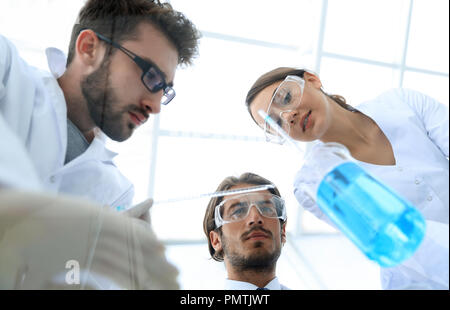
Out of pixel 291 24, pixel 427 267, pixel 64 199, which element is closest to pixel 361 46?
pixel 291 24

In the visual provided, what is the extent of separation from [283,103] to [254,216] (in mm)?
301

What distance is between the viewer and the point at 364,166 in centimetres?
58

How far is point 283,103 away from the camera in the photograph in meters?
0.71

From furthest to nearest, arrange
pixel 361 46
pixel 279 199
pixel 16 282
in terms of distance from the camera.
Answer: pixel 361 46 < pixel 279 199 < pixel 16 282

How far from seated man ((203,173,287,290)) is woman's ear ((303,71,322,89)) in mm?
Answer: 280

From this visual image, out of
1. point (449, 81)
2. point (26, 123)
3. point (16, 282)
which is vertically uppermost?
point (449, 81)

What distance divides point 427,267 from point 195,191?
473 mm

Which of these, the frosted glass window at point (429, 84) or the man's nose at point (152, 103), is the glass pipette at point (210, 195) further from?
the frosted glass window at point (429, 84)

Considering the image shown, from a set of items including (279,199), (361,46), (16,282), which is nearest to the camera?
(16,282)

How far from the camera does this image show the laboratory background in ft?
2.08

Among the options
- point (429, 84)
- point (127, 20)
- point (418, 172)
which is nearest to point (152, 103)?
point (127, 20)

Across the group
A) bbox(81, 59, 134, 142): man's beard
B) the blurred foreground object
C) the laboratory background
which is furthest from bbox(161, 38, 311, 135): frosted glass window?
the blurred foreground object

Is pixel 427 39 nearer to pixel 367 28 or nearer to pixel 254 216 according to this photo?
pixel 367 28

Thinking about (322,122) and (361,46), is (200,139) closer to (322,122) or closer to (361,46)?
(322,122)
